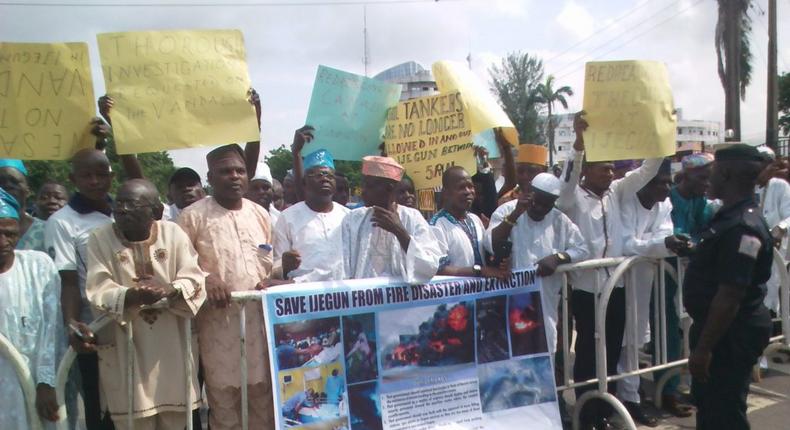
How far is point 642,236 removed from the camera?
468 cm

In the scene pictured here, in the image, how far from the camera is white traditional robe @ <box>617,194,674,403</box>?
4.61 m

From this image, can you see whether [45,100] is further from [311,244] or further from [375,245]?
[375,245]

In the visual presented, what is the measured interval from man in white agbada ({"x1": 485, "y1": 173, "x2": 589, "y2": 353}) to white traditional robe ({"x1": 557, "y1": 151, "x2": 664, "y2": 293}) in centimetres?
32

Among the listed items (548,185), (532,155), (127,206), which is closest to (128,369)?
(127,206)

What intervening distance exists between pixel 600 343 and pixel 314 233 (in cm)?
209

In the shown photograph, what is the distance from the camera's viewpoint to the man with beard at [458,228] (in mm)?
3936

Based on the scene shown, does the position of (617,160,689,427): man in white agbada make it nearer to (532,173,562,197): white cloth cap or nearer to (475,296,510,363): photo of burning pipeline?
(532,173,562,197): white cloth cap

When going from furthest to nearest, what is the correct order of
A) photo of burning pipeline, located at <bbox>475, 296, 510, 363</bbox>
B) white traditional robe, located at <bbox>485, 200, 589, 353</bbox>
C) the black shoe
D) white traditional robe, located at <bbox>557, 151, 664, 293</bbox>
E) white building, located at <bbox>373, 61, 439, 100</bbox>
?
white building, located at <bbox>373, 61, 439, 100</bbox>, the black shoe, white traditional robe, located at <bbox>557, 151, 664, 293</bbox>, white traditional robe, located at <bbox>485, 200, 589, 353</bbox>, photo of burning pipeline, located at <bbox>475, 296, 510, 363</bbox>

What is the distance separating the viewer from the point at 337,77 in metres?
4.63

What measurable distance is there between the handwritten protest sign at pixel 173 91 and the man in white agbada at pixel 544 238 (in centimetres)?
179

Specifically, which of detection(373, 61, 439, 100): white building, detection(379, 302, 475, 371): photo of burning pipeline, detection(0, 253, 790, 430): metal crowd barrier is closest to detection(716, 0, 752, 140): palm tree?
detection(373, 61, 439, 100): white building

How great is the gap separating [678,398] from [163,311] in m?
4.20

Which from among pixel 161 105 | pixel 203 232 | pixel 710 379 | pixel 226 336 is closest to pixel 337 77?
pixel 161 105

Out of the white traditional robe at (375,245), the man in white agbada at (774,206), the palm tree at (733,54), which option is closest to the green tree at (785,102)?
the palm tree at (733,54)
